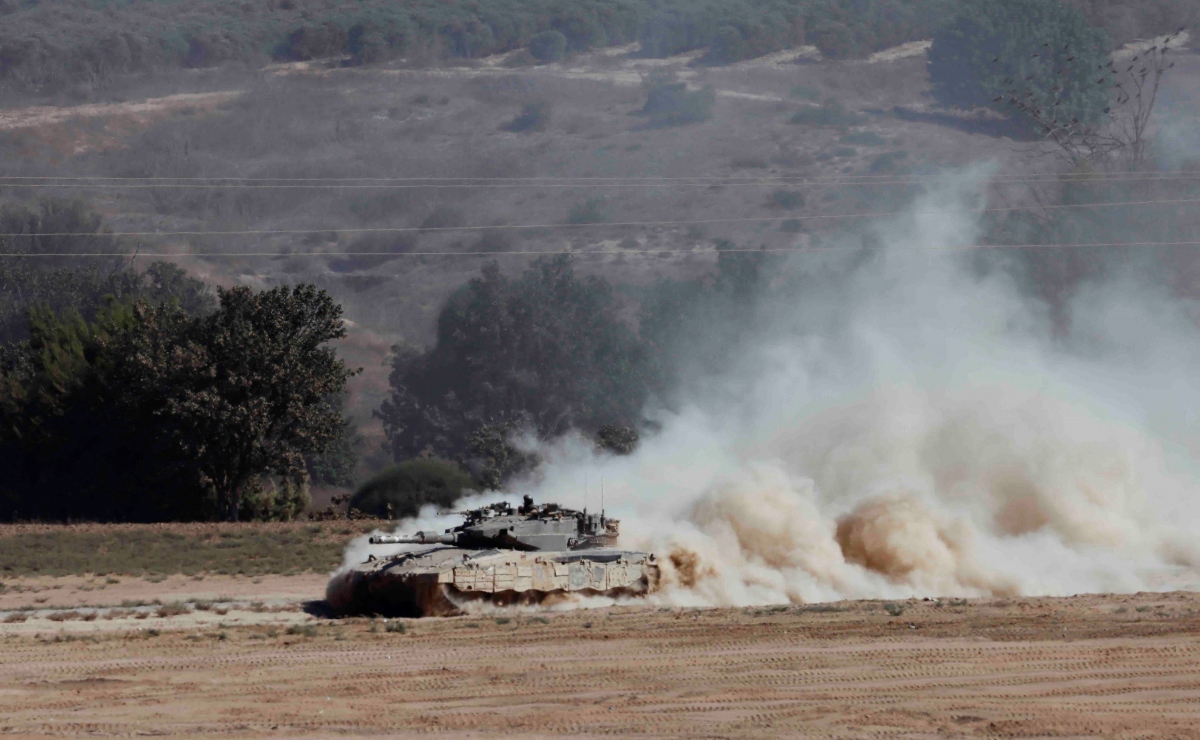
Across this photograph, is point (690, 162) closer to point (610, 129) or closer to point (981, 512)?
point (610, 129)

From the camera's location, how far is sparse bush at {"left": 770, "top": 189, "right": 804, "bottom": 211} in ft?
436

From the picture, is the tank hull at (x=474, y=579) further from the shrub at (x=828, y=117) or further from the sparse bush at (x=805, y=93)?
the sparse bush at (x=805, y=93)

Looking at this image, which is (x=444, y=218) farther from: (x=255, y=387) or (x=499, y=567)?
(x=499, y=567)

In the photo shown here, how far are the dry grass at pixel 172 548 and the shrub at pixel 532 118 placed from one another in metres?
114

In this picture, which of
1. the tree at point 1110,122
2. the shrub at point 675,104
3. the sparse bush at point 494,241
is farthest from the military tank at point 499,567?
the shrub at point 675,104

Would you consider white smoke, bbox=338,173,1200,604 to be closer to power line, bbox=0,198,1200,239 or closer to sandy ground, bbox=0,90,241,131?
power line, bbox=0,198,1200,239

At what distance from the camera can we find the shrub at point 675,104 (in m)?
157

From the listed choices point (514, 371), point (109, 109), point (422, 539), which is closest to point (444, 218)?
point (109, 109)

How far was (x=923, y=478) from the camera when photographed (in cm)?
3772

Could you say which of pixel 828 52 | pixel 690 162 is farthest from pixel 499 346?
pixel 828 52

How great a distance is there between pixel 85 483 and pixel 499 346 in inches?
1431

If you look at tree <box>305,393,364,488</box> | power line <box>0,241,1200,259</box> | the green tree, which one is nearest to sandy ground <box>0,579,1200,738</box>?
tree <box>305,393,364,488</box>

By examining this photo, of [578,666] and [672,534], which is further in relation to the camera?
[672,534]

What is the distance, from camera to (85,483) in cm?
5391
